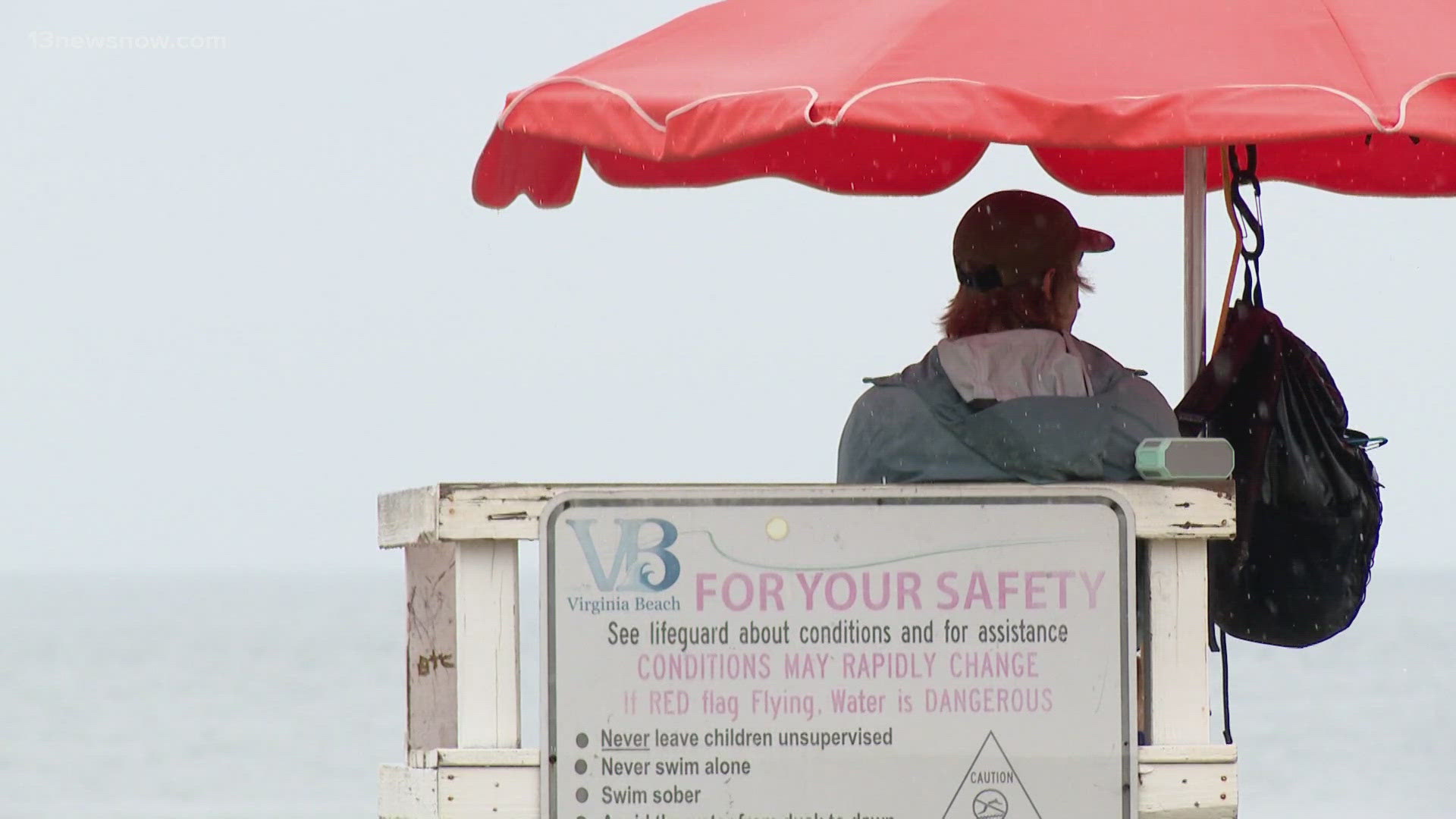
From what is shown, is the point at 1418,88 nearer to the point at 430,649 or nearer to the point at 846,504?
the point at 846,504

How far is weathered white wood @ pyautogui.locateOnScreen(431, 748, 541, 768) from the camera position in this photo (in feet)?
10.3

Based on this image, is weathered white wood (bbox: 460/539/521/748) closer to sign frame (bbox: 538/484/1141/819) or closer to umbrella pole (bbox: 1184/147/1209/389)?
sign frame (bbox: 538/484/1141/819)

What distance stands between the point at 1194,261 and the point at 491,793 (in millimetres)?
2348

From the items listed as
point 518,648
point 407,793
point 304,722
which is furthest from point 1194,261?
point 304,722

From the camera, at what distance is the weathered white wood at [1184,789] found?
10.4ft

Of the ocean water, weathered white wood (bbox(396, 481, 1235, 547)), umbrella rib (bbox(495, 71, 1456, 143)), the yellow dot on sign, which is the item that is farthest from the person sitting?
the ocean water

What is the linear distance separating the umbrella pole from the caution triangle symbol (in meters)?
1.77

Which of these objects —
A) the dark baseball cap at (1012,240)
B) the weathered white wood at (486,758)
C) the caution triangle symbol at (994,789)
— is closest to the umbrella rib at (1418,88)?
the dark baseball cap at (1012,240)

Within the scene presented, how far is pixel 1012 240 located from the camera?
381 cm

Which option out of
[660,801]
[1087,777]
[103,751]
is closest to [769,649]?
[660,801]

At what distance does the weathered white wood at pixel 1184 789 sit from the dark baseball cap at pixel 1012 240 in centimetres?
100

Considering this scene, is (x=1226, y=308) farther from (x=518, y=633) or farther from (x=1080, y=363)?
(x=518, y=633)

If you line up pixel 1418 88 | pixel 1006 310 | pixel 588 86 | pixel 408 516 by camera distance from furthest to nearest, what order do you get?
pixel 1006 310 < pixel 588 86 < pixel 408 516 < pixel 1418 88

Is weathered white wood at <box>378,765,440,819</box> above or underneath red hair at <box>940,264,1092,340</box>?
underneath
